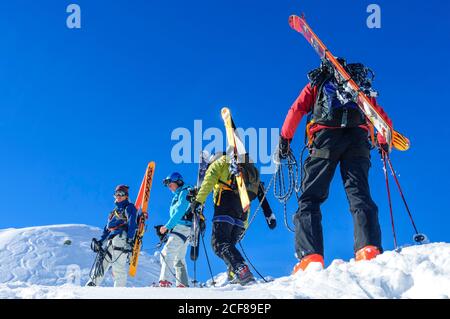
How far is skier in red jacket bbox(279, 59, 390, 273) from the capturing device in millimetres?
5273

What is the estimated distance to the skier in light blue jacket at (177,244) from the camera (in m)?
8.70

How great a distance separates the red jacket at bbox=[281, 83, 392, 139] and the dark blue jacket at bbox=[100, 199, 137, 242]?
4.97m

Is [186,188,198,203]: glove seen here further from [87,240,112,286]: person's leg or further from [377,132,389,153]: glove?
[377,132,389,153]: glove

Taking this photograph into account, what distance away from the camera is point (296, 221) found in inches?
220

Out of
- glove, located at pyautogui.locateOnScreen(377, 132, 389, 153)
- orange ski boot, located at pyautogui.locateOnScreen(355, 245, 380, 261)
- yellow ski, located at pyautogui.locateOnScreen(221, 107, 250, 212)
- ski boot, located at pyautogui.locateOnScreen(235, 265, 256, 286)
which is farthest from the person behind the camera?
yellow ski, located at pyautogui.locateOnScreen(221, 107, 250, 212)

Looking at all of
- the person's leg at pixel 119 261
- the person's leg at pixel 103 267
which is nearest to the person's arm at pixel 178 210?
the person's leg at pixel 119 261

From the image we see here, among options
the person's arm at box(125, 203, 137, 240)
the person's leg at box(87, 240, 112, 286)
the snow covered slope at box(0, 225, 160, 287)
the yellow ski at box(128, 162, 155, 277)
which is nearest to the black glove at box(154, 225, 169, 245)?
the person's arm at box(125, 203, 137, 240)

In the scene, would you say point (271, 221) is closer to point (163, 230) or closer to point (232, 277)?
point (232, 277)

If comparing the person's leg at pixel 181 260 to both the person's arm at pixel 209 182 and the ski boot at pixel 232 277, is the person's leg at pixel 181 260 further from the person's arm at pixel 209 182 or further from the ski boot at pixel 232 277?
the ski boot at pixel 232 277

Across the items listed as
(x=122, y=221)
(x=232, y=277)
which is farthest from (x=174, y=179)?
(x=232, y=277)

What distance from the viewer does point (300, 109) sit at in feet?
19.0

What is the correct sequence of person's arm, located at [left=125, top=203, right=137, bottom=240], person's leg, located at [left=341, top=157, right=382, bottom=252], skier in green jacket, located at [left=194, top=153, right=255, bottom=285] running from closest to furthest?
person's leg, located at [left=341, top=157, right=382, bottom=252]
skier in green jacket, located at [left=194, top=153, right=255, bottom=285]
person's arm, located at [left=125, top=203, right=137, bottom=240]

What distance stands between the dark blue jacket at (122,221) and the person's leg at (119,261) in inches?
7.3
